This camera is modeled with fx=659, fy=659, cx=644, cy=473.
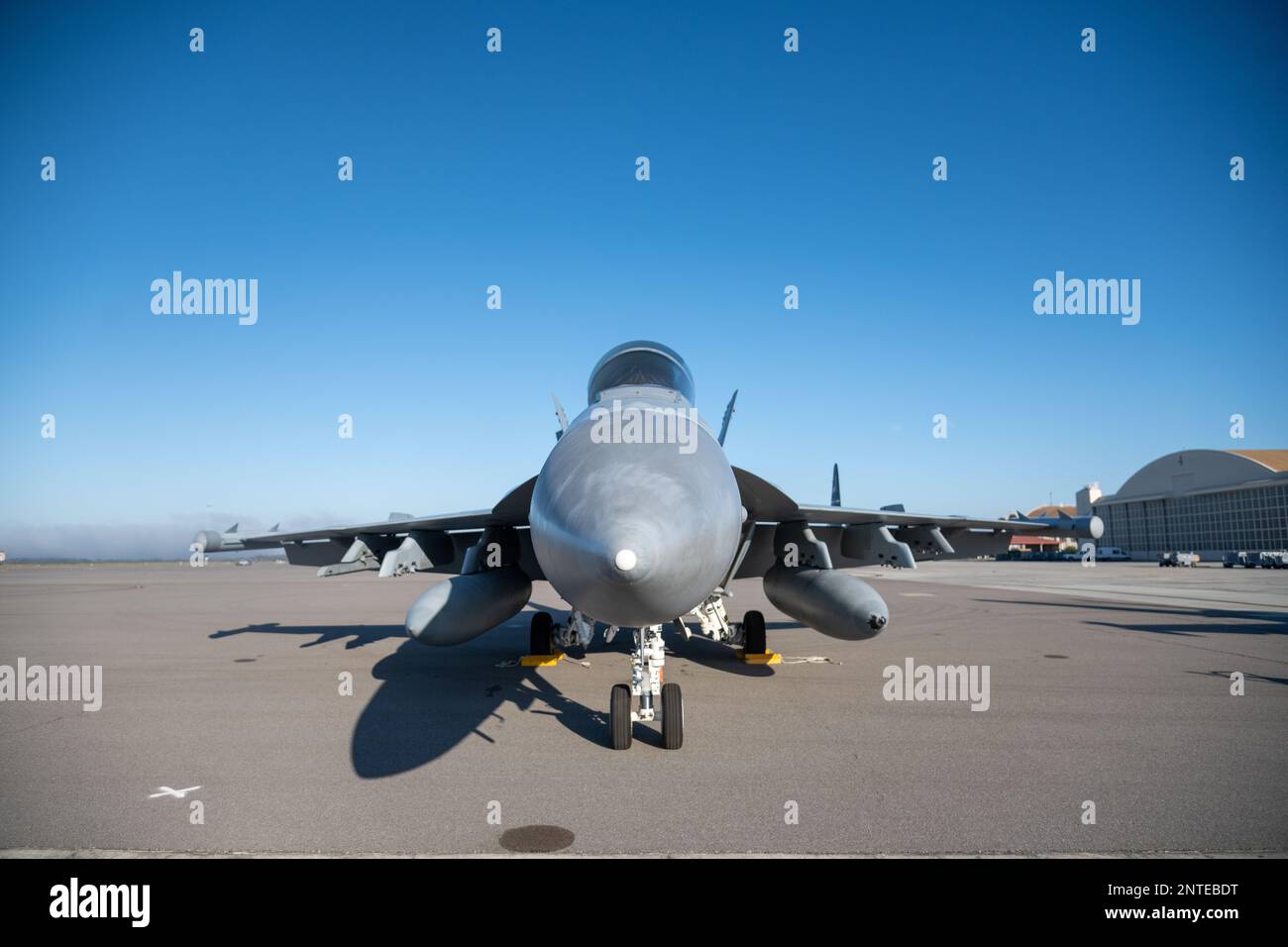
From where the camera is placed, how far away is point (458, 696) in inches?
318

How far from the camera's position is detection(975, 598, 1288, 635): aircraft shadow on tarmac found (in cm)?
1369

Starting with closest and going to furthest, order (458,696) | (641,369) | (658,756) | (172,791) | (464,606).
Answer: (172,791)
(658,756)
(641,369)
(464,606)
(458,696)

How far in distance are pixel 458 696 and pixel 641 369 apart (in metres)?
4.66

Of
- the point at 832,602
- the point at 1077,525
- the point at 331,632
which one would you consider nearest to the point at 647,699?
the point at 832,602

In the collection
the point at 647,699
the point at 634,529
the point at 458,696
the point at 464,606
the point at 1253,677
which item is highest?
the point at 634,529

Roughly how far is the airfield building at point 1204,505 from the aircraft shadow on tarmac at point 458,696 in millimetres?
57610

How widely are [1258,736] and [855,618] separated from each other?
379 centimetres

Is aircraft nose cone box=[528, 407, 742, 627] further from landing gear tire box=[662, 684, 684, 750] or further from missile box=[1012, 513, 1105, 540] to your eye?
missile box=[1012, 513, 1105, 540]

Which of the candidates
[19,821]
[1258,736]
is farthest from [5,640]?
[1258,736]

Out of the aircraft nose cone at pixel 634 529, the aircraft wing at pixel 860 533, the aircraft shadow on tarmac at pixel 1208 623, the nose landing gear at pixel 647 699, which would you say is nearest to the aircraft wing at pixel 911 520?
the aircraft wing at pixel 860 533

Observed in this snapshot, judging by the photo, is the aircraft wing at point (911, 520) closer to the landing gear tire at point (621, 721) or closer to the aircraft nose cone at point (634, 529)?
the landing gear tire at point (621, 721)

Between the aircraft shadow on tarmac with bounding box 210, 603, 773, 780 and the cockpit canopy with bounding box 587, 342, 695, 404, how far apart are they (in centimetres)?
342

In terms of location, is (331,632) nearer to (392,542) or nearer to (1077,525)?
(392,542)
